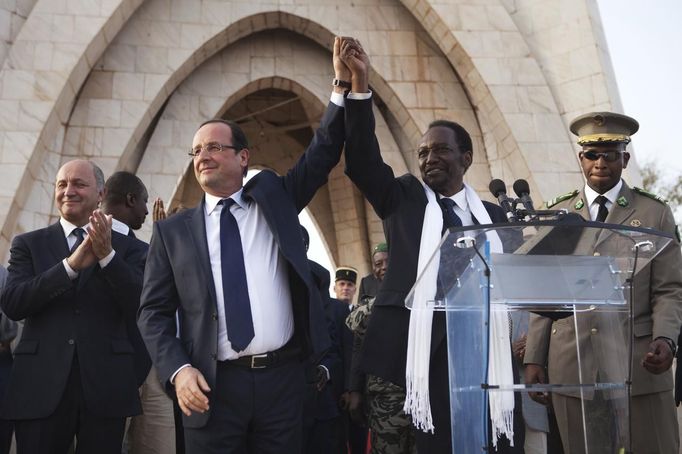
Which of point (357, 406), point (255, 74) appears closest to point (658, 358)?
point (357, 406)

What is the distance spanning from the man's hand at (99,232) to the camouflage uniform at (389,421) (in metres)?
1.51

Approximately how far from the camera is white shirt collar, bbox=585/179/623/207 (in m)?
Result: 4.09

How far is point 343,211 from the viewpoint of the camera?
54.4 feet

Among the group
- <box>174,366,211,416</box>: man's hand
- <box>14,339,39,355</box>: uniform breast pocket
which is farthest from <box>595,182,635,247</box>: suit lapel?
<box>14,339,39,355</box>: uniform breast pocket

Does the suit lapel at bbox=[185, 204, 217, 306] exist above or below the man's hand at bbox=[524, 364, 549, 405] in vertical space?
above

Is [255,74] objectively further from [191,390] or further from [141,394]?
[191,390]

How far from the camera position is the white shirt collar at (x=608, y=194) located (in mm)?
4086

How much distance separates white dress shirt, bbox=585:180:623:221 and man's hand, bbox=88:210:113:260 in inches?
95.6

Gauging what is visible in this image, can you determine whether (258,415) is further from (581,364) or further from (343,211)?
(343,211)

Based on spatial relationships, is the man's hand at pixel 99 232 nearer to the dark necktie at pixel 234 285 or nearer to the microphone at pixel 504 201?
the dark necktie at pixel 234 285

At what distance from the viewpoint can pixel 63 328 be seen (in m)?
3.90

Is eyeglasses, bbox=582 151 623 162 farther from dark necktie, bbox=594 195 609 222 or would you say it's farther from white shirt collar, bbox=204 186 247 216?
white shirt collar, bbox=204 186 247 216

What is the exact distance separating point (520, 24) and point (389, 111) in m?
2.56

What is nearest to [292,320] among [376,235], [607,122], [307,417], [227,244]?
[227,244]
